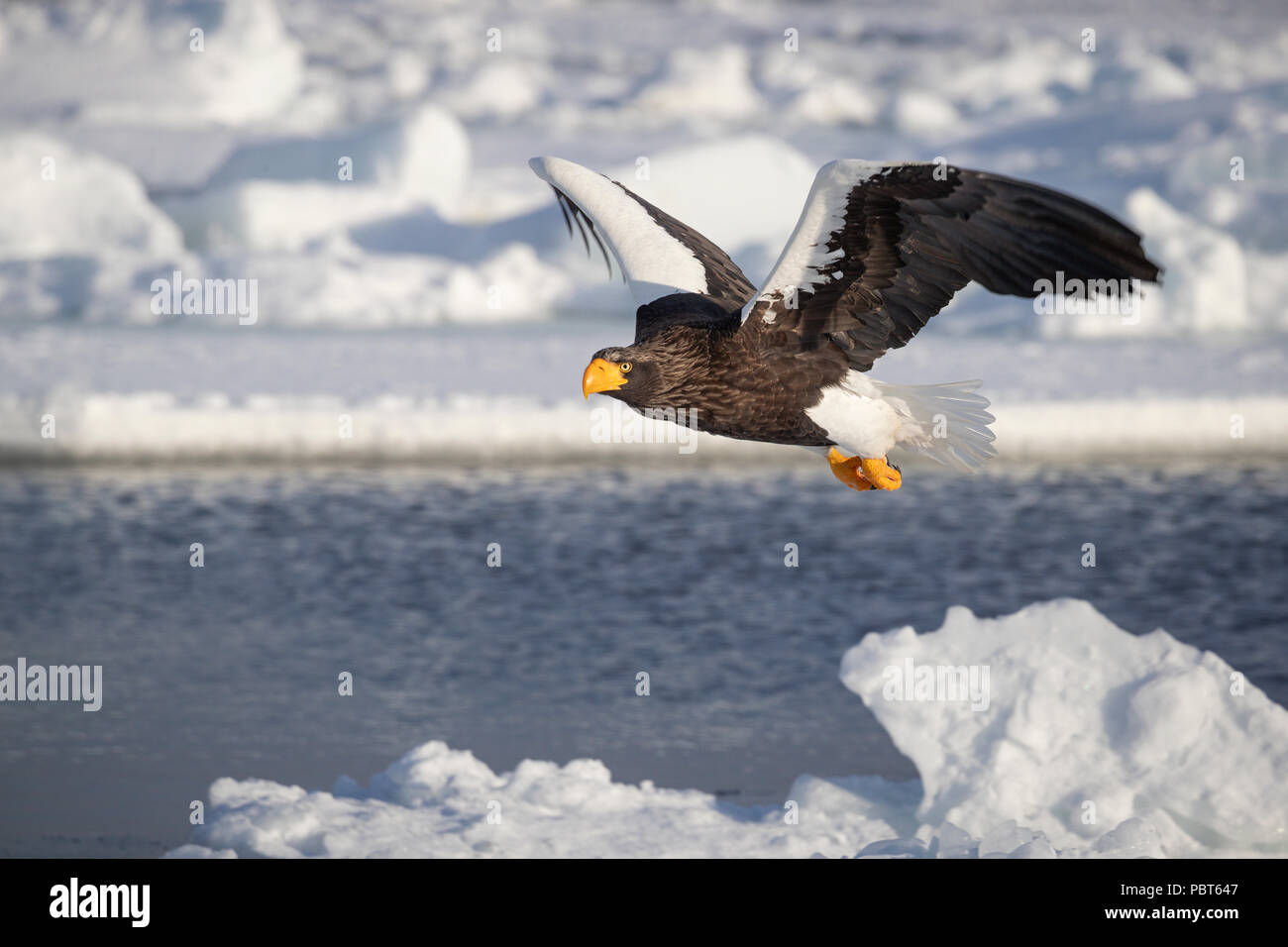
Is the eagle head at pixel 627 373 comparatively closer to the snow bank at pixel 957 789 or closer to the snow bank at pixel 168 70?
the snow bank at pixel 957 789

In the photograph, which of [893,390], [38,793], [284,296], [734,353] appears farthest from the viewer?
[284,296]

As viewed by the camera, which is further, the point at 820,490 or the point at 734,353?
the point at 820,490

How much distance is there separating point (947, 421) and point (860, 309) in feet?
2.33

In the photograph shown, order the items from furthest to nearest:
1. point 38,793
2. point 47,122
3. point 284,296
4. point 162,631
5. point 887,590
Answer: point 47,122
point 284,296
point 887,590
point 162,631
point 38,793

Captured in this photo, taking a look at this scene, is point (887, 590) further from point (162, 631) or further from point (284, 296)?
point (284, 296)

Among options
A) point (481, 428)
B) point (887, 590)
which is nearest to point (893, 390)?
point (887, 590)

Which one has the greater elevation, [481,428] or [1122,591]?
[481,428]

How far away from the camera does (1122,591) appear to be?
11164mm

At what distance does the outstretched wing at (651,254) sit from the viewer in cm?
541

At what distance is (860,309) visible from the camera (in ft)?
16.6

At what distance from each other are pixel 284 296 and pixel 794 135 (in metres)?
15.5

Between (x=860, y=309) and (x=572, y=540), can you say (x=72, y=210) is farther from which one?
(x=860, y=309)

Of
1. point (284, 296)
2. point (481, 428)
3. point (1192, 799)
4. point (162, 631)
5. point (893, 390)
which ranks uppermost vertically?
point (284, 296)

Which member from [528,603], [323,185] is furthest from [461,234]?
[528,603]
